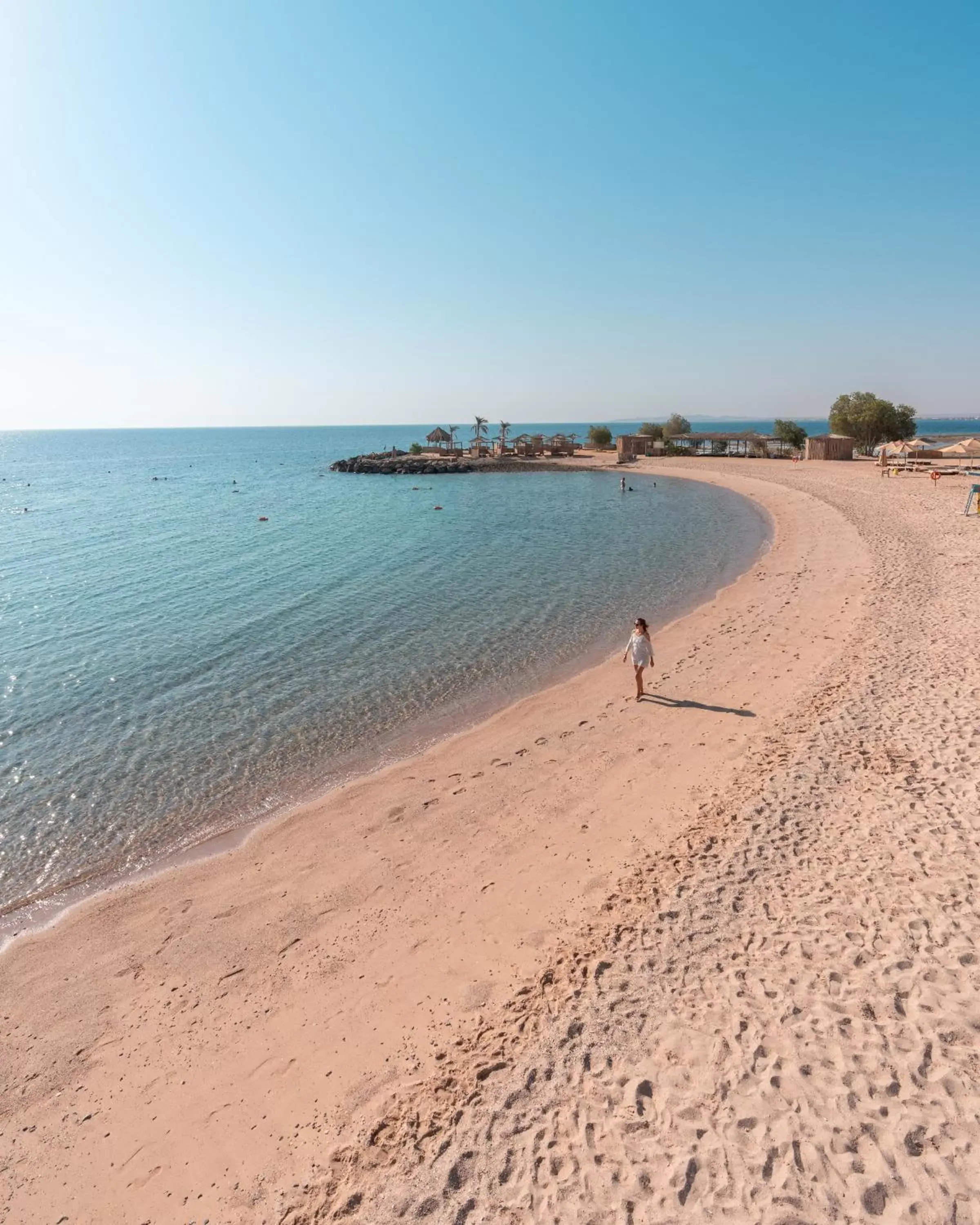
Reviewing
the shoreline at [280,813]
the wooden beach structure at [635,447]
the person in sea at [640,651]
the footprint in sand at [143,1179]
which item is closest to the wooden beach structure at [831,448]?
the wooden beach structure at [635,447]

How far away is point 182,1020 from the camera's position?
23.6 feet

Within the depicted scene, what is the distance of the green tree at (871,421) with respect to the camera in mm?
65312

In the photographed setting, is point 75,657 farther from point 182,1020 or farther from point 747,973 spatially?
point 747,973

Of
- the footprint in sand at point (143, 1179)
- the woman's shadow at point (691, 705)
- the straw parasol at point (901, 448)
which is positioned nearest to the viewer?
the footprint in sand at point (143, 1179)

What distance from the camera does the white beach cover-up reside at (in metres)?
14.5

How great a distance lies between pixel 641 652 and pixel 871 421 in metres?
66.6

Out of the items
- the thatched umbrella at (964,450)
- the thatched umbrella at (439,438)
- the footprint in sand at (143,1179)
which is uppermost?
the thatched umbrella at (439,438)

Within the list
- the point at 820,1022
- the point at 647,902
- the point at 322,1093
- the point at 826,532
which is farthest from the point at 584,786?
the point at 826,532

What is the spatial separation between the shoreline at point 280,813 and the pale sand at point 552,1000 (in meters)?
0.38

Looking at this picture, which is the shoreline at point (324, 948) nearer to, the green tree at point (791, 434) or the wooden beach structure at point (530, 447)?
the green tree at point (791, 434)

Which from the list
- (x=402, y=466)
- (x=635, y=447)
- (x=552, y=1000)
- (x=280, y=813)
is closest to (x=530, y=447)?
(x=635, y=447)

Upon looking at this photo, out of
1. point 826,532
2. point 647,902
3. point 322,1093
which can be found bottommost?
point 322,1093

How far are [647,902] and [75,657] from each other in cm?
1879

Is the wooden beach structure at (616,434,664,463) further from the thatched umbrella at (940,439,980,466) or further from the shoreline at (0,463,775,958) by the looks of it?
the shoreline at (0,463,775,958)
